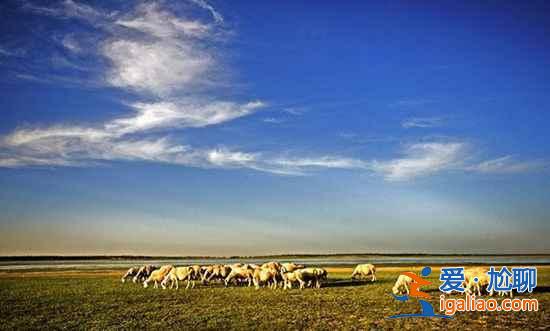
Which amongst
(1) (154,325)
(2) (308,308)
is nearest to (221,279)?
(2) (308,308)

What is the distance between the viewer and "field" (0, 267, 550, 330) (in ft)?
51.1

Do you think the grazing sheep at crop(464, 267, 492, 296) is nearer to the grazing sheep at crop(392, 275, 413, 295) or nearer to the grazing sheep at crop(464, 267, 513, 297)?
the grazing sheep at crop(464, 267, 513, 297)

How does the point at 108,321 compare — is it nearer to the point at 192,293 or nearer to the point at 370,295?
the point at 192,293

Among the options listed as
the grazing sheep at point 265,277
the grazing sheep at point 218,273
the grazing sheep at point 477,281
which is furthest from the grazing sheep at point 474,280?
the grazing sheep at point 218,273

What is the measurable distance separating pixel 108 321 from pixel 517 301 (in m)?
17.4

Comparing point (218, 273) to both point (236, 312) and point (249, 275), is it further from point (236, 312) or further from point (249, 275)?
point (236, 312)

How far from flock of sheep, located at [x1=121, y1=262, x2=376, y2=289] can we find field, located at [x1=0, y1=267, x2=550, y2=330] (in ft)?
11.3

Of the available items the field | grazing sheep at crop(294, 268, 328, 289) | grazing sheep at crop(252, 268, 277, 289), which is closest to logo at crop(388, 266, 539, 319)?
the field

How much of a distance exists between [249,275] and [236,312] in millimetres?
14154

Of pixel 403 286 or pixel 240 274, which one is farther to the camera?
pixel 240 274

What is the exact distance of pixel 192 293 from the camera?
26891 mm

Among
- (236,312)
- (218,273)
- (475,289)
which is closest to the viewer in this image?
(236,312)

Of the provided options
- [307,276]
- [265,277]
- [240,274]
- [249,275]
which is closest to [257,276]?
[265,277]

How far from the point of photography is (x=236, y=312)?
1839 cm
